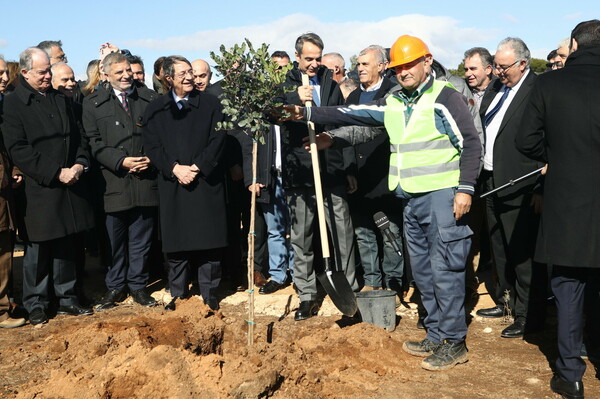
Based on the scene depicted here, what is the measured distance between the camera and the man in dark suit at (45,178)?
673cm

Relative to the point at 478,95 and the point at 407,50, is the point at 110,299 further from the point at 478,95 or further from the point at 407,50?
the point at 478,95

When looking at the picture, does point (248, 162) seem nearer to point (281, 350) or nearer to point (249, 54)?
point (249, 54)

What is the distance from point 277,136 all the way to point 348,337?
2.53 metres

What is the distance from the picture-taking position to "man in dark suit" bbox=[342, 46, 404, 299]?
7.29 m

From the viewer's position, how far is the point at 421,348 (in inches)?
225

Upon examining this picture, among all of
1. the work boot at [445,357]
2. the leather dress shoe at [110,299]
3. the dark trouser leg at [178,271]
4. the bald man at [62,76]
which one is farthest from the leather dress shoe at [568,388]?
the bald man at [62,76]

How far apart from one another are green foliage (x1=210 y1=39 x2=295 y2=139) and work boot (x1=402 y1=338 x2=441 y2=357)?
87.3 inches

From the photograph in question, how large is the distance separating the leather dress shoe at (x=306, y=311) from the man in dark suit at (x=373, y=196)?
879mm

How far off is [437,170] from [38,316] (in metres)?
4.25

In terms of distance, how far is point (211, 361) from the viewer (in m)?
4.63

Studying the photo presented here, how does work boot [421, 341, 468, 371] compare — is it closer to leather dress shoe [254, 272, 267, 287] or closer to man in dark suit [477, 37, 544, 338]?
man in dark suit [477, 37, 544, 338]

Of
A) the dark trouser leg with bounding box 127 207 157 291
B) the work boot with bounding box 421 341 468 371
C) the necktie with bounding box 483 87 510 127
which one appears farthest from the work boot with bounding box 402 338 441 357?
the dark trouser leg with bounding box 127 207 157 291

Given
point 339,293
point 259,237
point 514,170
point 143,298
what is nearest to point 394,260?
point 339,293

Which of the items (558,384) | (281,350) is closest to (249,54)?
(281,350)
